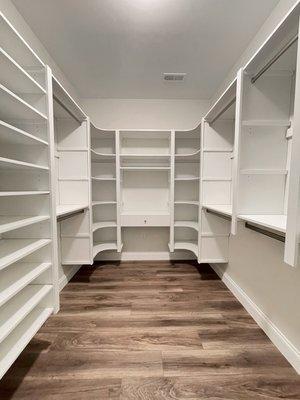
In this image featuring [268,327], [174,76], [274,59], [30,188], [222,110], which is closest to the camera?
[274,59]

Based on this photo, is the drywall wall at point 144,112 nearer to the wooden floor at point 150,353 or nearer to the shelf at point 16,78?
the shelf at point 16,78

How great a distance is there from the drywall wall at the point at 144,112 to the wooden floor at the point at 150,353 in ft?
7.53

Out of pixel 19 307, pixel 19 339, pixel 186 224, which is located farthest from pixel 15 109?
pixel 186 224

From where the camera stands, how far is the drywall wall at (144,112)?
9.99 feet

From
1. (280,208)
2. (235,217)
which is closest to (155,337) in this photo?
(235,217)

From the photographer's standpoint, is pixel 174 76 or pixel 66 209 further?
pixel 174 76

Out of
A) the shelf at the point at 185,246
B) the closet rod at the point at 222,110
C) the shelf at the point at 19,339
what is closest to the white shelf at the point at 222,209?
the shelf at the point at 185,246

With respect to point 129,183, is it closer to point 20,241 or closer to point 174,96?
→ point 174,96

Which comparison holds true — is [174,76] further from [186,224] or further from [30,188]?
[30,188]

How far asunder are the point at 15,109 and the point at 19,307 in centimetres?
115

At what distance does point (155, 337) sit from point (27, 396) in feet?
2.79

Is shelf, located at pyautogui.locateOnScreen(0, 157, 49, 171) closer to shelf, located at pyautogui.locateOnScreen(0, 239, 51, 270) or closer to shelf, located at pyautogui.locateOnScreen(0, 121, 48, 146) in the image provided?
shelf, located at pyautogui.locateOnScreen(0, 121, 48, 146)

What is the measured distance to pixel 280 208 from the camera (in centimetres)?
153

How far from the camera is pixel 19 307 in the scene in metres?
1.16
